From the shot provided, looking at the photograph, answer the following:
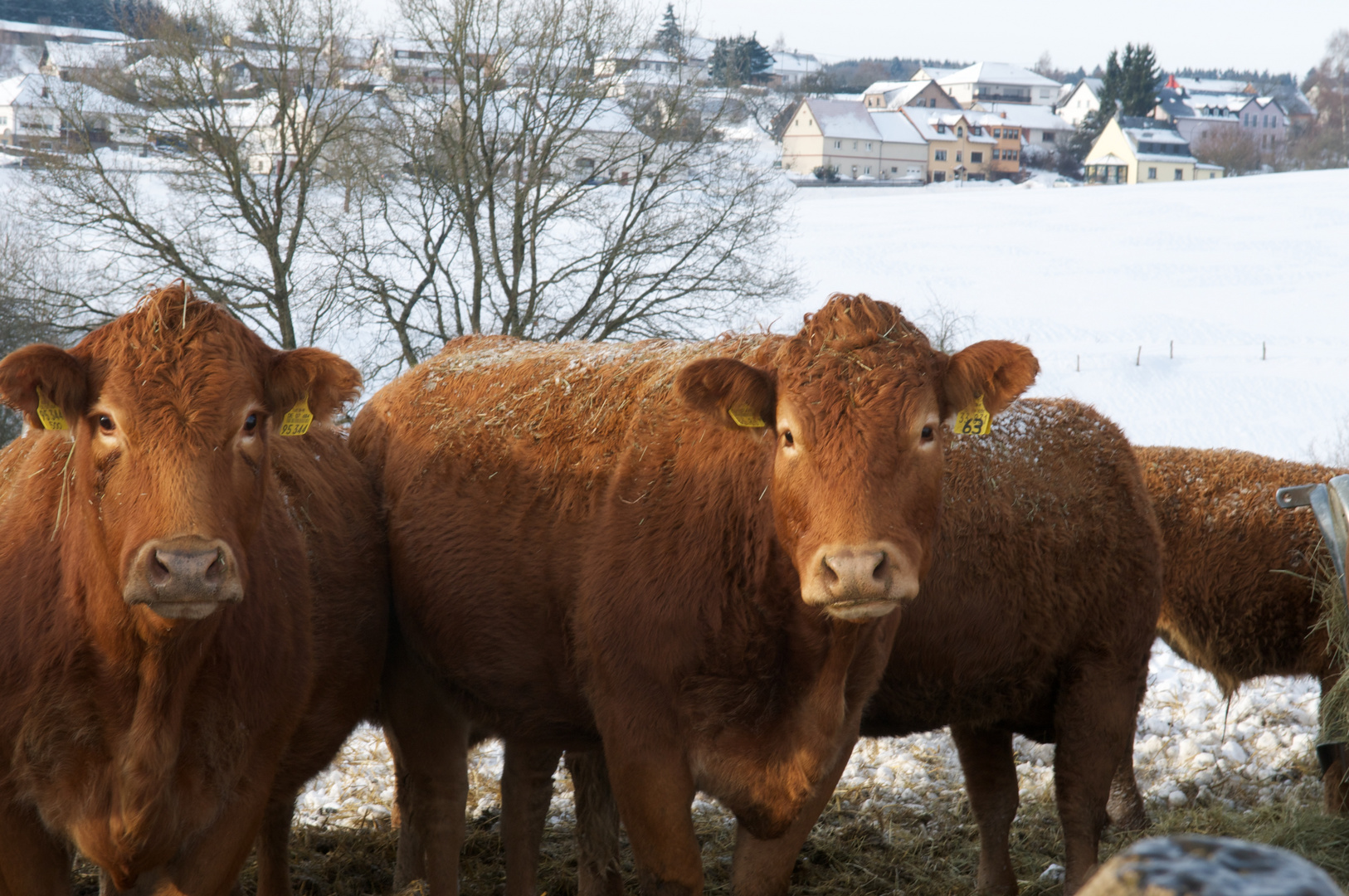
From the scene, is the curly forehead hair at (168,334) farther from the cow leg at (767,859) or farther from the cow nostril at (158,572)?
the cow leg at (767,859)

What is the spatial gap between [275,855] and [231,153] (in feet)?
59.8

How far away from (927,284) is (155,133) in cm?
2119

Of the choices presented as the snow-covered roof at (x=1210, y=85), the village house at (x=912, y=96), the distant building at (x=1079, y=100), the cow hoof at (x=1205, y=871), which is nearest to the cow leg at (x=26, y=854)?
the cow hoof at (x=1205, y=871)

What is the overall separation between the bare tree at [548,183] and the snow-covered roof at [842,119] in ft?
203

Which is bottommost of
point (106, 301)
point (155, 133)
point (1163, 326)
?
point (1163, 326)

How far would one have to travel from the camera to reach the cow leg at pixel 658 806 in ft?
11.6

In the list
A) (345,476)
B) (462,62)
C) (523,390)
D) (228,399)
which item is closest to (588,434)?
(523,390)

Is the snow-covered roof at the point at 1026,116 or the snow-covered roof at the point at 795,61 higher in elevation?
the snow-covered roof at the point at 795,61

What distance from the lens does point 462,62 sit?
69.2ft

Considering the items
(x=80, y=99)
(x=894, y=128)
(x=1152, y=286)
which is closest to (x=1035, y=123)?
(x=894, y=128)

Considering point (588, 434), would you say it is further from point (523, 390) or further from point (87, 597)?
point (87, 597)

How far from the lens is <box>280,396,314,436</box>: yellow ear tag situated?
3420 millimetres

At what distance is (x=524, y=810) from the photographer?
479 cm

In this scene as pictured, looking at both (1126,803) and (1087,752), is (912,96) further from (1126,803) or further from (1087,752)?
(1087,752)
